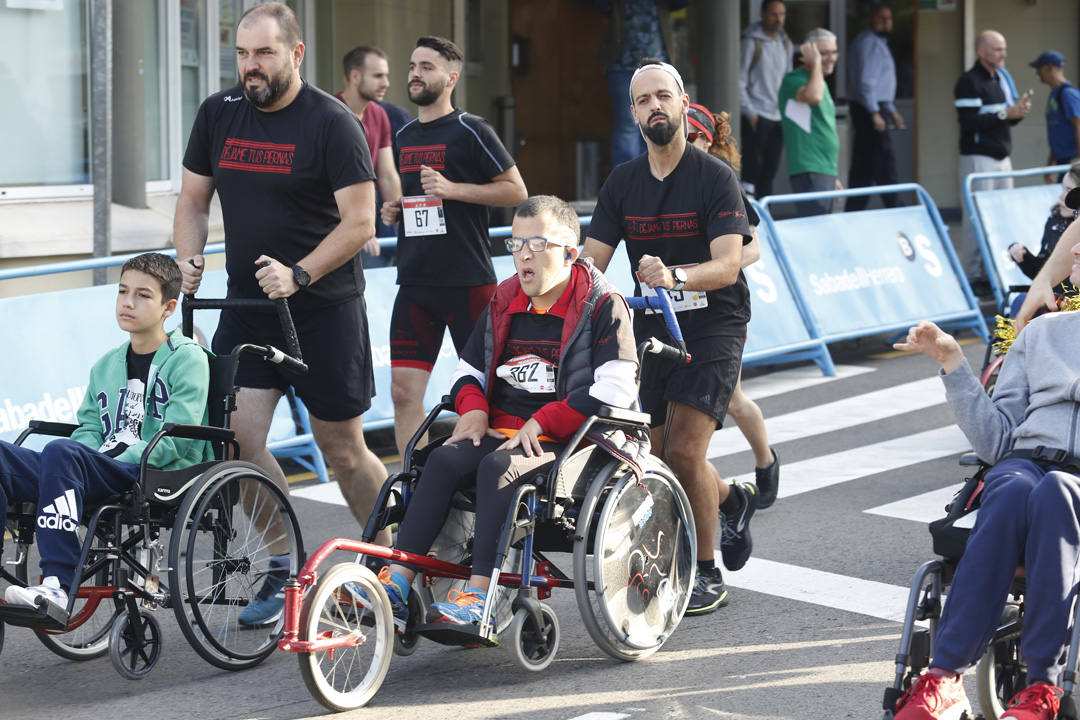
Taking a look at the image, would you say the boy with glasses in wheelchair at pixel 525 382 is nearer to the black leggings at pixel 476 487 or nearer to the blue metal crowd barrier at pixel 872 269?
the black leggings at pixel 476 487

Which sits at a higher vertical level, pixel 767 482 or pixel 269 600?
pixel 767 482

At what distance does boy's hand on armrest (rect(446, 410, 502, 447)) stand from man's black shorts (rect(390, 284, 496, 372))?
6.16 feet

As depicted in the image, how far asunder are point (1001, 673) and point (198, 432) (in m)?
2.61

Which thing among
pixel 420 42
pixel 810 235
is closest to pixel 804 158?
pixel 810 235

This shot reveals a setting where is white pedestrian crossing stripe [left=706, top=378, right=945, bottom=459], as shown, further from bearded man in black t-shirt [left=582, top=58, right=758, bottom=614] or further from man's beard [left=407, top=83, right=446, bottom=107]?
bearded man in black t-shirt [left=582, top=58, right=758, bottom=614]

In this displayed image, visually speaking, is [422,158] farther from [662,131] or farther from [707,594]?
[707,594]

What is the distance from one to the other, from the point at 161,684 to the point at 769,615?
2.20 m

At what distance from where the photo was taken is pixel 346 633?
4875 millimetres

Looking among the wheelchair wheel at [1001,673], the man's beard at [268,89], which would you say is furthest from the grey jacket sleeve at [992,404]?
the man's beard at [268,89]

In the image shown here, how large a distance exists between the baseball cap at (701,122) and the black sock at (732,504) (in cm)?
149

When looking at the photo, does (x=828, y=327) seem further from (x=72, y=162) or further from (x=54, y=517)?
(x=54, y=517)

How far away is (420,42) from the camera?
7.52 metres

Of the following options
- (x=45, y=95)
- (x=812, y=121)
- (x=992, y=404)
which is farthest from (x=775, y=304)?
(x=992, y=404)

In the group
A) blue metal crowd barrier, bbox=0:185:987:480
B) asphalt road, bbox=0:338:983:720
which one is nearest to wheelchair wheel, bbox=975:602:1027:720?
asphalt road, bbox=0:338:983:720
